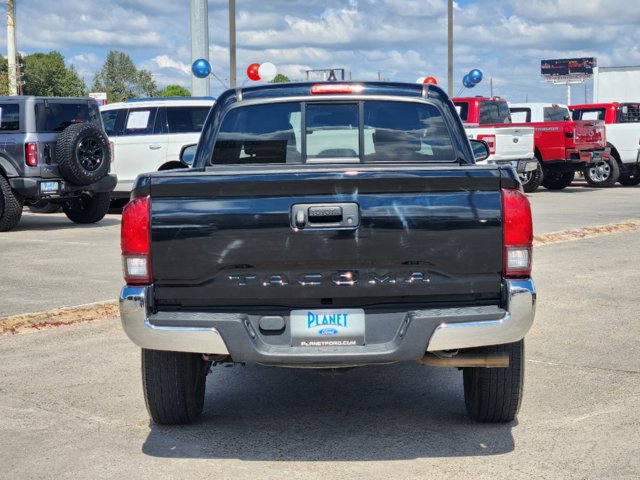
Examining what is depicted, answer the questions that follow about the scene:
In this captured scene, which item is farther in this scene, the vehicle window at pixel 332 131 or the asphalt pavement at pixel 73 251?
the asphalt pavement at pixel 73 251

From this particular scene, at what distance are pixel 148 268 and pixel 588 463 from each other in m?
2.16

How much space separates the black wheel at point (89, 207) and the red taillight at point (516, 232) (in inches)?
523

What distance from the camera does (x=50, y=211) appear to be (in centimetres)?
2003

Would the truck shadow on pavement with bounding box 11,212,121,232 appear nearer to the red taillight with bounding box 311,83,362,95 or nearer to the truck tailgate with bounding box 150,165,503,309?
the red taillight with bounding box 311,83,362,95

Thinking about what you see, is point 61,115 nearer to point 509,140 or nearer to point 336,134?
point 509,140

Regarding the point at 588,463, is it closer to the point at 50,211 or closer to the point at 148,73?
the point at 50,211

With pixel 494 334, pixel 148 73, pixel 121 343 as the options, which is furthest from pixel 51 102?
pixel 148 73

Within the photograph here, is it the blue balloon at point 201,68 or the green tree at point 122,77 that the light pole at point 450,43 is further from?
the green tree at point 122,77

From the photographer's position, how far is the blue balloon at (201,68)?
26531 millimetres

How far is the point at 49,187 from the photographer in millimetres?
15914

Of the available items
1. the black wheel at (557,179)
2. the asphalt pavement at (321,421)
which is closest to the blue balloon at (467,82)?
the black wheel at (557,179)

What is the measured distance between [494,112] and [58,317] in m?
17.8

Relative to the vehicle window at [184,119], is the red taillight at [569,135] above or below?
below

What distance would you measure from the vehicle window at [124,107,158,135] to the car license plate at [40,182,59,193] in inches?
111
